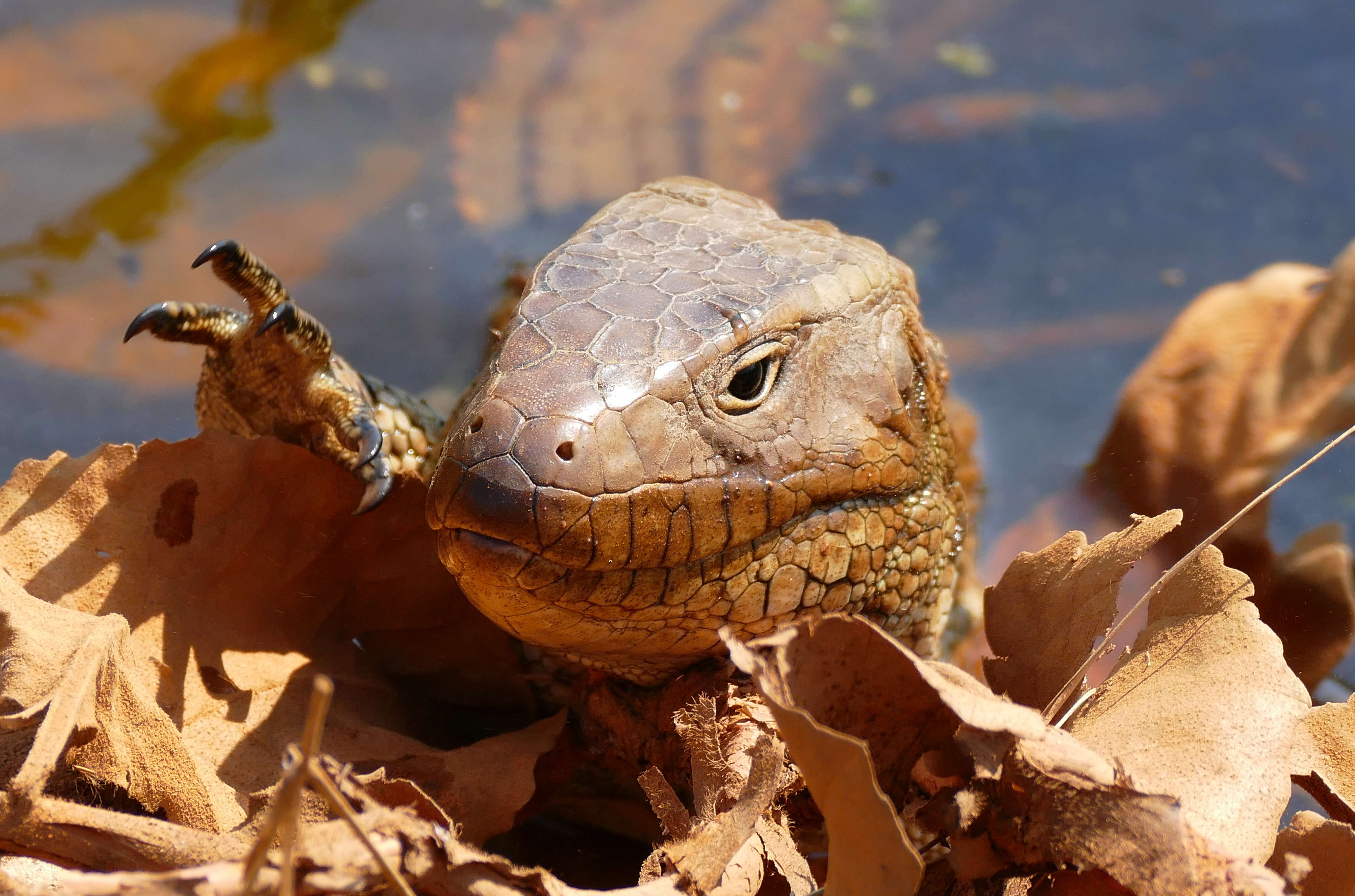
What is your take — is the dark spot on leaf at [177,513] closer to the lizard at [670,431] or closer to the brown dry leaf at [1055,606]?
the lizard at [670,431]

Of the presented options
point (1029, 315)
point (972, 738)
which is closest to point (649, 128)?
point (1029, 315)

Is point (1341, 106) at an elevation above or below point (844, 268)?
below

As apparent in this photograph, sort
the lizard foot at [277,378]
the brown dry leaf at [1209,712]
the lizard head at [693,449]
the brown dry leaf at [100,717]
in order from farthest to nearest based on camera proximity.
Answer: the lizard foot at [277,378] → the lizard head at [693,449] → the brown dry leaf at [100,717] → the brown dry leaf at [1209,712]

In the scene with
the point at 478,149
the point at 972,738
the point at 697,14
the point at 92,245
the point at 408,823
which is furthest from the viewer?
the point at 697,14

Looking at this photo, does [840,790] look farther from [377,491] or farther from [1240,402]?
[1240,402]

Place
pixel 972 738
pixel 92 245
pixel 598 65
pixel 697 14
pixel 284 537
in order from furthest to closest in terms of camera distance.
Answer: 1. pixel 697 14
2. pixel 598 65
3. pixel 92 245
4. pixel 284 537
5. pixel 972 738

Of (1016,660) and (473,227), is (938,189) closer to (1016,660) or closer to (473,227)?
(473,227)

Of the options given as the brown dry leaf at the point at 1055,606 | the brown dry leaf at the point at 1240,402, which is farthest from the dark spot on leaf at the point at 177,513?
the brown dry leaf at the point at 1240,402
